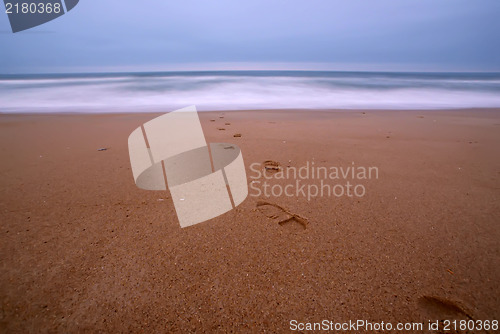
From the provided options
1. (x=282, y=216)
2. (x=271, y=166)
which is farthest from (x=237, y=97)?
(x=282, y=216)

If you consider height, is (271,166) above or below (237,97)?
below

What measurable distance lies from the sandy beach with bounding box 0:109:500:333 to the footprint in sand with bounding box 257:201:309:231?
12 millimetres

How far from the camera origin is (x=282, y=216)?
5.15ft

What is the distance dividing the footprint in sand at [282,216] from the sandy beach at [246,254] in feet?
0.04

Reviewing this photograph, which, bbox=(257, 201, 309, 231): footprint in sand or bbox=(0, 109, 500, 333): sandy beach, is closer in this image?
bbox=(0, 109, 500, 333): sandy beach

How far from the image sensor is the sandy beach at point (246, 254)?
979 mm

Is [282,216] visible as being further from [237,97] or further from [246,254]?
[237,97]

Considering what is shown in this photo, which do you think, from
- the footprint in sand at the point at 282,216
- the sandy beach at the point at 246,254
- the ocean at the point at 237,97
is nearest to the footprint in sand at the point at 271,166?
the sandy beach at the point at 246,254

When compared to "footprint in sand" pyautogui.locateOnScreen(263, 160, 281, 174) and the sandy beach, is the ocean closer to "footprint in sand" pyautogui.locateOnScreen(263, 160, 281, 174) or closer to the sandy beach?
"footprint in sand" pyautogui.locateOnScreen(263, 160, 281, 174)

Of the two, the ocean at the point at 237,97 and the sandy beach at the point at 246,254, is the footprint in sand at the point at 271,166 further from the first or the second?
the ocean at the point at 237,97

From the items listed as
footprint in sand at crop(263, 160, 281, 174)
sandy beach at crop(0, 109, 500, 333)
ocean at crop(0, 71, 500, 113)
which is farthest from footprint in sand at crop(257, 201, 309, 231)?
ocean at crop(0, 71, 500, 113)

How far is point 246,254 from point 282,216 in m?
0.40

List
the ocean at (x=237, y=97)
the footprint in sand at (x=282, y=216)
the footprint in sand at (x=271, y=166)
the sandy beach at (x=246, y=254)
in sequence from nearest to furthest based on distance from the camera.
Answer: the sandy beach at (x=246, y=254)
the footprint in sand at (x=282, y=216)
the footprint in sand at (x=271, y=166)
the ocean at (x=237, y=97)

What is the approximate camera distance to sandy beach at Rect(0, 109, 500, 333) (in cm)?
98
